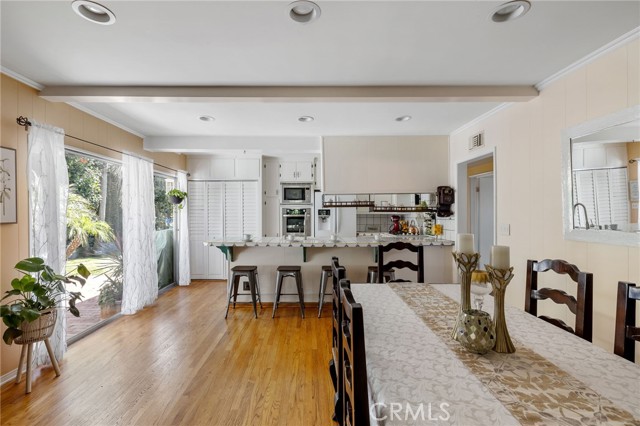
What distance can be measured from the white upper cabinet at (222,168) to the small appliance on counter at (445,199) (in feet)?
10.5

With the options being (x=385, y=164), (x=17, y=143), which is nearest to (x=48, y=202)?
(x=17, y=143)

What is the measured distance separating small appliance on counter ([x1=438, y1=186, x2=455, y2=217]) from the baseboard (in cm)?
478

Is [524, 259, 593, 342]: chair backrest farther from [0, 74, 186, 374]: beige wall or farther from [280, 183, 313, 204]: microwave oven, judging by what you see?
[280, 183, 313, 204]: microwave oven

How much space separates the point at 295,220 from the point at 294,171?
0.93 meters

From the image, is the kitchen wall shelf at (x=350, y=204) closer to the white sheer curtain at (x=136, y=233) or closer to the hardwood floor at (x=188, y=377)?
the hardwood floor at (x=188, y=377)

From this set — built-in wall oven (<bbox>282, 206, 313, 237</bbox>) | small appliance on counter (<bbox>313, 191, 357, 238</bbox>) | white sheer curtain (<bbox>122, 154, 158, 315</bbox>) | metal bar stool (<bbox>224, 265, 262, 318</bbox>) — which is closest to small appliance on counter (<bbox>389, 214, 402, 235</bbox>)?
small appliance on counter (<bbox>313, 191, 357, 238</bbox>)

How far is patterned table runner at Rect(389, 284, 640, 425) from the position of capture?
0.81 m

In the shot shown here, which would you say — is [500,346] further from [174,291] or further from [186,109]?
[174,291]

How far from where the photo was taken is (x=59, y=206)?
2.67 m

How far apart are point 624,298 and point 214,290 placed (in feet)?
16.1

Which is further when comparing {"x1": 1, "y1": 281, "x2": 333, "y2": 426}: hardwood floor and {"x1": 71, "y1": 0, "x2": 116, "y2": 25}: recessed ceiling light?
{"x1": 1, "y1": 281, "x2": 333, "y2": 426}: hardwood floor

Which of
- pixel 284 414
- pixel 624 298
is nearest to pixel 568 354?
pixel 624 298

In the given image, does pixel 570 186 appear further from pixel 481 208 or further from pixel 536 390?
pixel 481 208

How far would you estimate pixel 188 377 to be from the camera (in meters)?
2.38
